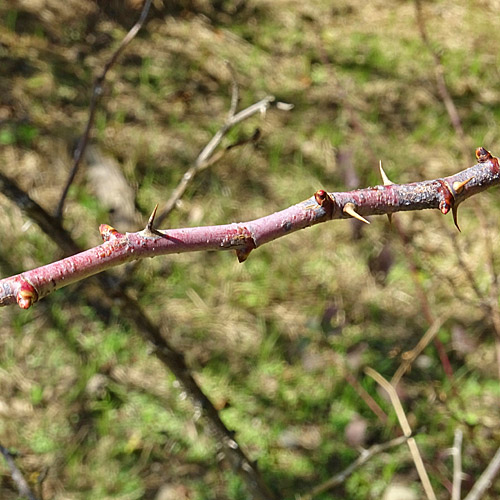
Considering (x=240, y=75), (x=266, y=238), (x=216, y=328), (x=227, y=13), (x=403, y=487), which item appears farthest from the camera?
(x=227, y=13)

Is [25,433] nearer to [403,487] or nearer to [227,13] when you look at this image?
[403,487]

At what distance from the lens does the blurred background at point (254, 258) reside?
2.67 metres

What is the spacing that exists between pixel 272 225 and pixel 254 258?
2.33 metres

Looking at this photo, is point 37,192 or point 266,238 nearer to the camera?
point 266,238

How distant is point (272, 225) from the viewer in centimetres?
91

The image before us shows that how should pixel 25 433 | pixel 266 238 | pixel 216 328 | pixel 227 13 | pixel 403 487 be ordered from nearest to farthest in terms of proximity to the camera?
pixel 266 238, pixel 403 487, pixel 25 433, pixel 216 328, pixel 227 13

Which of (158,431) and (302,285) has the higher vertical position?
(302,285)

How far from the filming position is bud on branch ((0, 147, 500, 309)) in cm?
80

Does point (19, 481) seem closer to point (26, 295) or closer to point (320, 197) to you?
point (26, 295)

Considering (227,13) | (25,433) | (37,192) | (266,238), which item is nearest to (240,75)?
(227,13)

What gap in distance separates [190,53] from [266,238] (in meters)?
3.45

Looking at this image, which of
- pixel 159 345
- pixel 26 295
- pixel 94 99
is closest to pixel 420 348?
pixel 159 345

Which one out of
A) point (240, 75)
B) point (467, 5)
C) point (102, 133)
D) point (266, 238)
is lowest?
point (102, 133)

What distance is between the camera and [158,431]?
109 inches
